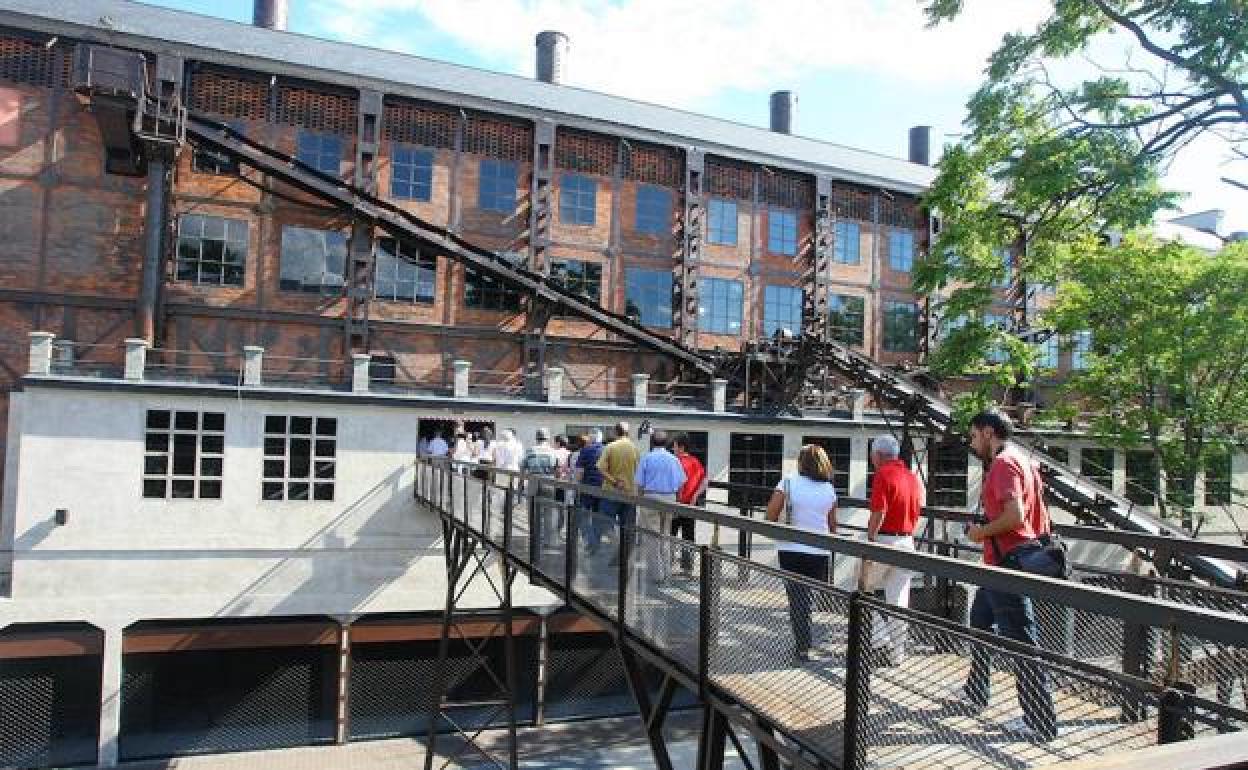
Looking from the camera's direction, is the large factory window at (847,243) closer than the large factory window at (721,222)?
No

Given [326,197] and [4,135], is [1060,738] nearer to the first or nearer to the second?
[326,197]

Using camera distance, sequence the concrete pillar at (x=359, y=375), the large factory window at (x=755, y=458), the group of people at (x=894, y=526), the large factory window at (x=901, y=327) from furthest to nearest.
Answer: the large factory window at (x=901, y=327)
the large factory window at (x=755, y=458)
the concrete pillar at (x=359, y=375)
the group of people at (x=894, y=526)

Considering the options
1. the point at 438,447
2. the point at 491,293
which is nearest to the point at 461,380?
the point at 438,447

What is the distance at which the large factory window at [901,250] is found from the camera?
97.1 feet

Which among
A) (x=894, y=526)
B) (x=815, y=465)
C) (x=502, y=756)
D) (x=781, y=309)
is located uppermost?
(x=781, y=309)

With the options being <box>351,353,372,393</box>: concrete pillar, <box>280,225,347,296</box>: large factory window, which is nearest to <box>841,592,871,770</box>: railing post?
<box>351,353,372,393</box>: concrete pillar

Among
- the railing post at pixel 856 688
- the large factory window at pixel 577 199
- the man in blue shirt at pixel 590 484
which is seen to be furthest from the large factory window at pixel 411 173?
the railing post at pixel 856 688

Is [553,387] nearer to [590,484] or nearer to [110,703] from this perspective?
[590,484]

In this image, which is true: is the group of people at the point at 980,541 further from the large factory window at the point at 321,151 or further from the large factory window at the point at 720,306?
the large factory window at the point at 720,306

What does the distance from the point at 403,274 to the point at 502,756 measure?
13349mm

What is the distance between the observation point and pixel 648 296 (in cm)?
2614

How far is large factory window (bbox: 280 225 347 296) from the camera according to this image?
22.2 meters

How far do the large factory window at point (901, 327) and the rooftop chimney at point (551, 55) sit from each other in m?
15.2

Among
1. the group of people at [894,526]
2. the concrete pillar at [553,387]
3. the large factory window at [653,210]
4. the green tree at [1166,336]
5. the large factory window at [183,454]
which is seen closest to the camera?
the group of people at [894,526]
